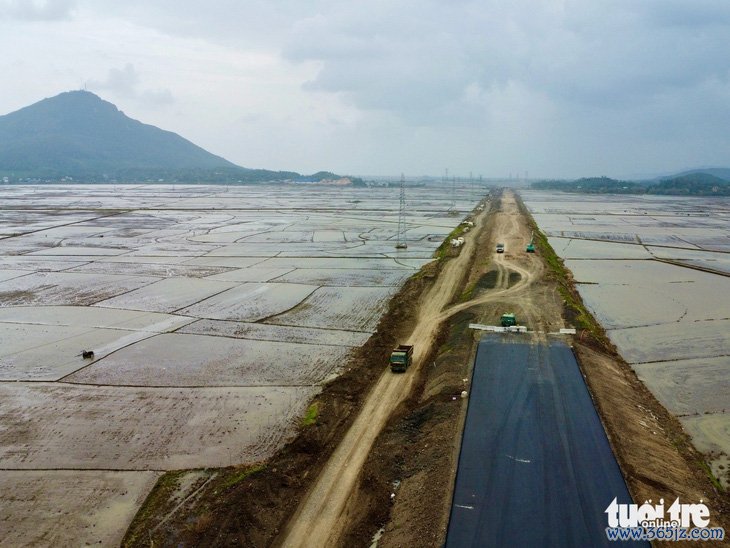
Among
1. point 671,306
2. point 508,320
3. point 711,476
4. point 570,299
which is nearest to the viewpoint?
point 711,476

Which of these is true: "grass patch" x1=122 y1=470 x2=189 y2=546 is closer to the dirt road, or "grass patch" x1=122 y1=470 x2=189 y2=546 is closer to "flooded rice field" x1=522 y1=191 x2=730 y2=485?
the dirt road

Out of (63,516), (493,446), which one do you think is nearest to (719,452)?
(493,446)

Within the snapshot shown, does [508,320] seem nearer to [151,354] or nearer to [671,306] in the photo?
[671,306]

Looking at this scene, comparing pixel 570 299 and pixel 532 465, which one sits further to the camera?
pixel 570 299

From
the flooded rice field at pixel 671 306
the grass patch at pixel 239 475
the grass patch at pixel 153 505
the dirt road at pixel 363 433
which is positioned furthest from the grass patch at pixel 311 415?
the flooded rice field at pixel 671 306

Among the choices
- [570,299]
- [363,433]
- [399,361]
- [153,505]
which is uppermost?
[570,299]

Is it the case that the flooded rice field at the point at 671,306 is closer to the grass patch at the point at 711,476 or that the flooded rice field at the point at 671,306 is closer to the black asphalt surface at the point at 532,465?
the grass patch at the point at 711,476

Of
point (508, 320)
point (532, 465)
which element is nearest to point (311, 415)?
point (532, 465)
